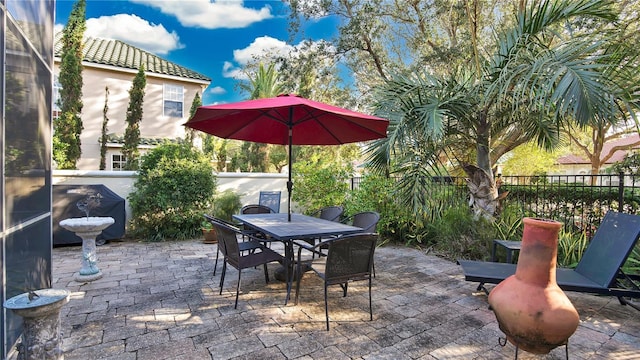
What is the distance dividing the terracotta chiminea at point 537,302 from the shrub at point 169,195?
21.0 ft

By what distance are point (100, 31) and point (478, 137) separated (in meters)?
16.4

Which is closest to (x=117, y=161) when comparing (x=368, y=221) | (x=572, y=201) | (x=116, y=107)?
(x=116, y=107)

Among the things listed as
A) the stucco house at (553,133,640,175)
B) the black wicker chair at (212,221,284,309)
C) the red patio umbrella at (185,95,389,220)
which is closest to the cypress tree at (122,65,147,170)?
the red patio umbrella at (185,95,389,220)

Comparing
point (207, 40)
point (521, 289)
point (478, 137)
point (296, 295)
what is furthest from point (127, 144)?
point (521, 289)

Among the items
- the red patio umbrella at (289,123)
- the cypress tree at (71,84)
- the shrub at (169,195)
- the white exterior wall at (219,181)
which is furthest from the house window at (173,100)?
the red patio umbrella at (289,123)

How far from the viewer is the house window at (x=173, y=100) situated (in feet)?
43.4

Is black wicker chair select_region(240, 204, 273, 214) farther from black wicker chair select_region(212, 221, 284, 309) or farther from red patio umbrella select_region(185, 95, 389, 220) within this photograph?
black wicker chair select_region(212, 221, 284, 309)

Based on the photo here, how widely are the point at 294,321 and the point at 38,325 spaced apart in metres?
1.90

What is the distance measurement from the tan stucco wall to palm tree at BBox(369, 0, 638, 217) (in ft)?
30.1

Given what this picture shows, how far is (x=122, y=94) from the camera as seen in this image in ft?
40.6

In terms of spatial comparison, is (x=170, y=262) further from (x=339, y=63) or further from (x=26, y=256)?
(x=339, y=63)

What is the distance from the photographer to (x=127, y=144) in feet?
36.1

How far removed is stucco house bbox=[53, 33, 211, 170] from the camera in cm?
1184

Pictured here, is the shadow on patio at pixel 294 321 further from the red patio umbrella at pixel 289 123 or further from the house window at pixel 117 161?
the house window at pixel 117 161
